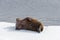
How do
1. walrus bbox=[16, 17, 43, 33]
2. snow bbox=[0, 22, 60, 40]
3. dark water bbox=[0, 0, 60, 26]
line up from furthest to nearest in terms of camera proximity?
dark water bbox=[0, 0, 60, 26] → walrus bbox=[16, 17, 43, 33] → snow bbox=[0, 22, 60, 40]

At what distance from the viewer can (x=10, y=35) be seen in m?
2.60

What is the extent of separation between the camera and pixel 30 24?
2.91m

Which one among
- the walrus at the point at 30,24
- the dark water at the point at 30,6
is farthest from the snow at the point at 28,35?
the dark water at the point at 30,6

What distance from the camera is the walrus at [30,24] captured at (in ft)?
9.38

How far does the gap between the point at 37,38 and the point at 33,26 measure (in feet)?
1.60

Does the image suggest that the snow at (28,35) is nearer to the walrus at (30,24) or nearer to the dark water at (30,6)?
the walrus at (30,24)

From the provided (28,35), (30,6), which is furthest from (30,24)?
(30,6)

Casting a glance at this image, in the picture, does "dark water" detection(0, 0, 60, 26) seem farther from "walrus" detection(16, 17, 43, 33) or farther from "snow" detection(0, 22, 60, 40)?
"snow" detection(0, 22, 60, 40)

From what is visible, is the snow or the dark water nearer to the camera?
the snow

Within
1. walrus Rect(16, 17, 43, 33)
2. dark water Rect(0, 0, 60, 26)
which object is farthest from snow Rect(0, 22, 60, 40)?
dark water Rect(0, 0, 60, 26)

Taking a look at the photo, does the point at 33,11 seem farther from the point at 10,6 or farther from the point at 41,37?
the point at 41,37

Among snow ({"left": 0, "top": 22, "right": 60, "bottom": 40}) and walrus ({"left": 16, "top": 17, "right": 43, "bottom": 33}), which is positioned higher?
walrus ({"left": 16, "top": 17, "right": 43, "bottom": 33})

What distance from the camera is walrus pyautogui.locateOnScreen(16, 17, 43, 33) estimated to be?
2859mm

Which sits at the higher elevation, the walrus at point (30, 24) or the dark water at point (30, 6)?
the dark water at point (30, 6)
